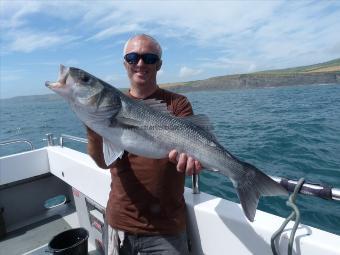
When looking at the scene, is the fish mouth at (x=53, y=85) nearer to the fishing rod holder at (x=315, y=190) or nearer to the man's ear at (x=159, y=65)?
the man's ear at (x=159, y=65)

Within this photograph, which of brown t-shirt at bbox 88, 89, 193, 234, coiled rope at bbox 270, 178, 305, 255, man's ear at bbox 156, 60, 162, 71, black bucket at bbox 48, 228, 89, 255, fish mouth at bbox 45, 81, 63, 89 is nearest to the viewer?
coiled rope at bbox 270, 178, 305, 255

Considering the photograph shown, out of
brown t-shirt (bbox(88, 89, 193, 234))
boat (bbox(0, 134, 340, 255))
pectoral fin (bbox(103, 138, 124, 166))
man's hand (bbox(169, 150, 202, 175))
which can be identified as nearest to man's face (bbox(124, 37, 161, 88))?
brown t-shirt (bbox(88, 89, 193, 234))

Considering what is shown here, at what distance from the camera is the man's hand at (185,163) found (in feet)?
10.1

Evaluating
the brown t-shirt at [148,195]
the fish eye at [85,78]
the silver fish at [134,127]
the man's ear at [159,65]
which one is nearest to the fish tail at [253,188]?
the silver fish at [134,127]

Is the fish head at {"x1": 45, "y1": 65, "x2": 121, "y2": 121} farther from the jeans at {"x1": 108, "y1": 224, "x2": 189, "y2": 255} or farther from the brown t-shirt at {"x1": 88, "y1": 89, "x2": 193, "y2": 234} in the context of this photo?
the jeans at {"x1": 108, "y1": 224, "x2": 189, "y2": 255}

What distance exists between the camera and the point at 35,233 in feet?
24.2

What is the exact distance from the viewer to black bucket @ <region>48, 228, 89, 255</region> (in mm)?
5105

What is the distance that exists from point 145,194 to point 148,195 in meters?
0.04

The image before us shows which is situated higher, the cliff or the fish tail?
the fish tail

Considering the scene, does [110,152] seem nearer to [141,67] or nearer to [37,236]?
[141,67]

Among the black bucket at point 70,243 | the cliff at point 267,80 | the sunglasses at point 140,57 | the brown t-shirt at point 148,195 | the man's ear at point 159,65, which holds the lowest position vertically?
the cliff at point 267,80

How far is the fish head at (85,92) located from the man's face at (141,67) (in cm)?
50

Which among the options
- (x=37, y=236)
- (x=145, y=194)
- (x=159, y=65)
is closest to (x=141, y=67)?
(x=159, y=65)

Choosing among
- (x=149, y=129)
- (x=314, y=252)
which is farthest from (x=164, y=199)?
(x=314, y=252)
